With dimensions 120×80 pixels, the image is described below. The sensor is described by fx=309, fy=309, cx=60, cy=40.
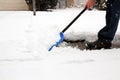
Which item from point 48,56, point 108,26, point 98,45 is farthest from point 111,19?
point 48,56

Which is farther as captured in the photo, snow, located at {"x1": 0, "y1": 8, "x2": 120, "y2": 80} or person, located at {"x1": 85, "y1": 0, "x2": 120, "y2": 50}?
person, located at {"x1": 85, "y1": 0, "x2": 120, "y2": 50}

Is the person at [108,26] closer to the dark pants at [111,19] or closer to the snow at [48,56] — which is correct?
the dark pants at [111,19]

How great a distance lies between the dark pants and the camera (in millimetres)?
3458

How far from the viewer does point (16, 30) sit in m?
4.21

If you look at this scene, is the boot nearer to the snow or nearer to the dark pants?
the dark pants

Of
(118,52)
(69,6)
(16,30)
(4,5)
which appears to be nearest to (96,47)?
(118,52)

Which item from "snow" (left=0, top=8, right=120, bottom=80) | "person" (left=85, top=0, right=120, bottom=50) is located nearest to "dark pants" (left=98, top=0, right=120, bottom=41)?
"person" (left=85, top=0, right=120, bottom=50)

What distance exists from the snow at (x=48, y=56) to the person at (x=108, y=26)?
20 cm

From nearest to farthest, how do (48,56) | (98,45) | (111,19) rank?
(48,56)
(111,19)
(98,45)

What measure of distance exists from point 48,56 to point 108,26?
2.85 ft

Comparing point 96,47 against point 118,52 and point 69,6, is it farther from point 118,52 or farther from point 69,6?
point 69,6

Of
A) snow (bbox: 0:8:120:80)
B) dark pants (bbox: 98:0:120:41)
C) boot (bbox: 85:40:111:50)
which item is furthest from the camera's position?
boot (bbox: 85:40:111:50)

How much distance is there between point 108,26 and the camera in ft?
11.8

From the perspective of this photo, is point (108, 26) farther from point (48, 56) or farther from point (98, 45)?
point (48, 56)
